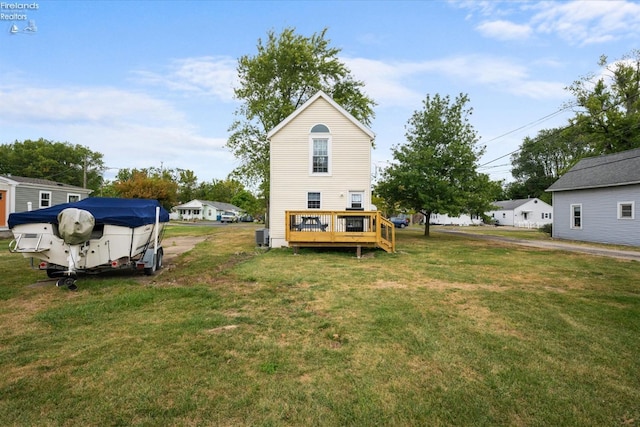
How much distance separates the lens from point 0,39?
37.3 ft

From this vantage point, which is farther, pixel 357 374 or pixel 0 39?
pixel 0 39

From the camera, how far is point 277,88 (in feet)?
80.9

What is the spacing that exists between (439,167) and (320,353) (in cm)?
1935

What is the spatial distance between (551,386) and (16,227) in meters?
9.88

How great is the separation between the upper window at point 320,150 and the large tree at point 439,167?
7.37 metres

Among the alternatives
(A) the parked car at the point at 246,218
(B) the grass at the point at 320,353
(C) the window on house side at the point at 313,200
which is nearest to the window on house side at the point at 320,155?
(C) the window on house side at the point at 313,200

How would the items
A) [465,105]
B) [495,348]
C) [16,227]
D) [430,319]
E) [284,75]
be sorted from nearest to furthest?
[495,348] → [430,319] → [16,227] → [465,105] → [284,75]

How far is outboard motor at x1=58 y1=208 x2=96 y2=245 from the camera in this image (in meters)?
6.50

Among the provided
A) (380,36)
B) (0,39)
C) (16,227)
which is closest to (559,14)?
(380,36)

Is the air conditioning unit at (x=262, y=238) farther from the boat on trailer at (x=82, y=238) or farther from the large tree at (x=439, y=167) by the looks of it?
the large tree at (x=439, y=167)

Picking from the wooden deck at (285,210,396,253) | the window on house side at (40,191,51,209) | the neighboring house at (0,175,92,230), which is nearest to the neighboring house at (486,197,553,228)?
the wooden deck at (285,210,396,253)

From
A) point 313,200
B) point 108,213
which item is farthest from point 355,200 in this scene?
point 108,213

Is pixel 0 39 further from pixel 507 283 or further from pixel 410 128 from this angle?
pixel 410 128

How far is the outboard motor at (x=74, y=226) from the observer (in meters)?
6.50
